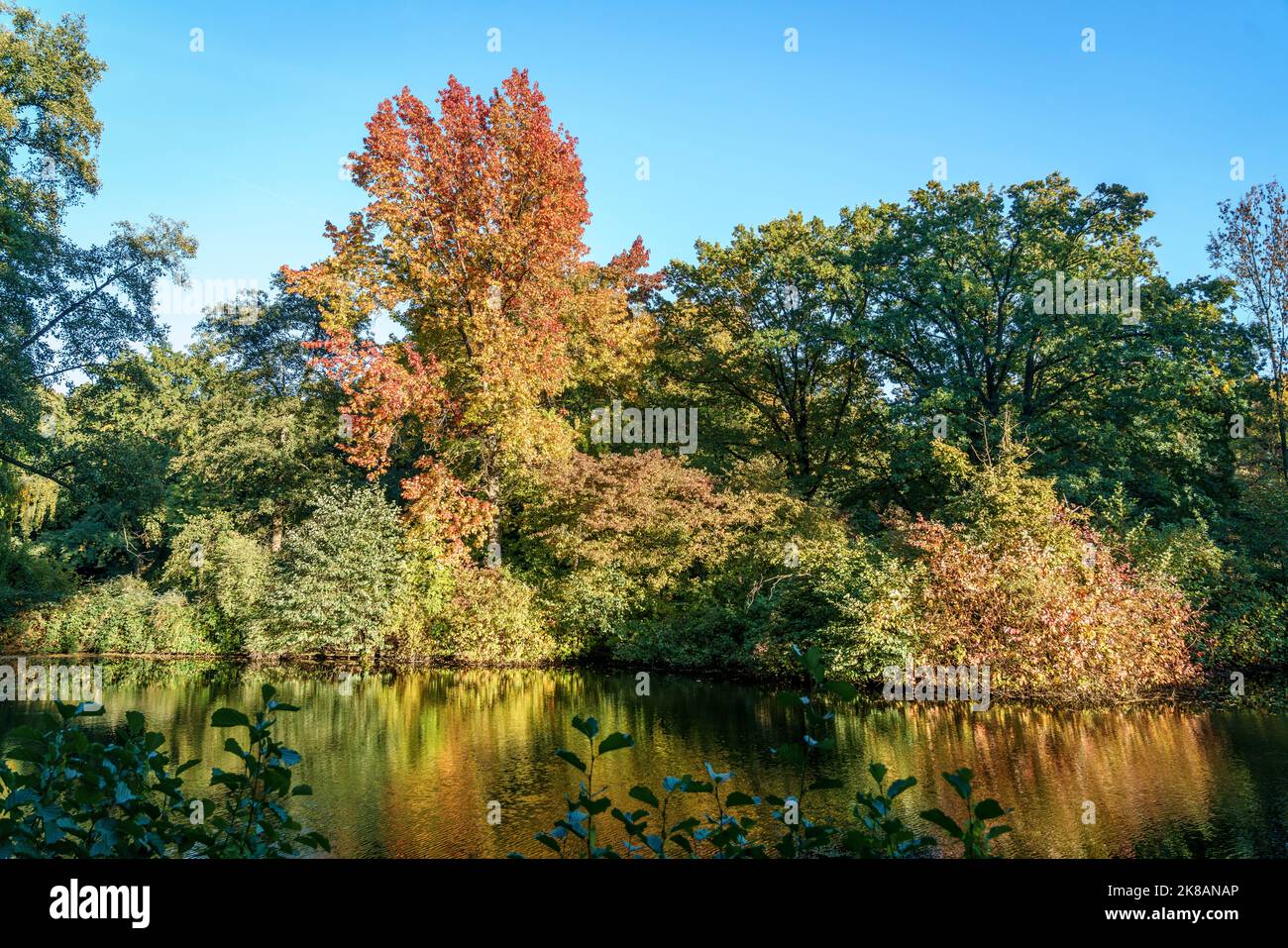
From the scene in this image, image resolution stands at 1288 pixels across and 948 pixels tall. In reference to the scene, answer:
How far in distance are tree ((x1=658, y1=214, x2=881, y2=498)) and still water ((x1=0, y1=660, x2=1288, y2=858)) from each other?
399 inches

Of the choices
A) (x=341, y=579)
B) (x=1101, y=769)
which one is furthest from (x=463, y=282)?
(x=1101, y=769)

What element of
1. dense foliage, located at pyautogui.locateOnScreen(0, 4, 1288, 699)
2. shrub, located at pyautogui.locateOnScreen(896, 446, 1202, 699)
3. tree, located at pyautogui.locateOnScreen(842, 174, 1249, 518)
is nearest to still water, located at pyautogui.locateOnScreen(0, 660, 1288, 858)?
shrub, located at pyautogui.locateOnScreen(896, 446, 1202, 699)

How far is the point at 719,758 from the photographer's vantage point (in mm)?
10773

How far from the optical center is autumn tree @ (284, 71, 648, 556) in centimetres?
2136

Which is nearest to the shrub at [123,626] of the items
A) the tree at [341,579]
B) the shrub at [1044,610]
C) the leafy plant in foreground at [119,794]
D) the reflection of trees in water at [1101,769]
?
the tree at [341,579]

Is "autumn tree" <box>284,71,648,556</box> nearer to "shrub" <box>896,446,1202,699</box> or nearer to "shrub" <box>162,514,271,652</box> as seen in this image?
"shrub" <box>162,514,271,652</box>

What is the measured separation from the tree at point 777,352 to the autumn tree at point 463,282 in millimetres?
4753

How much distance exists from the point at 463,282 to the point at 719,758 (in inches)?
625

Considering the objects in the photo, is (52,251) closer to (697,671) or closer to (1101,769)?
(697,671)

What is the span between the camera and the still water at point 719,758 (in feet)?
25.3

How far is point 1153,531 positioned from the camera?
17.2 meters

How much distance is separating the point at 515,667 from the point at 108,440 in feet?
39.9
